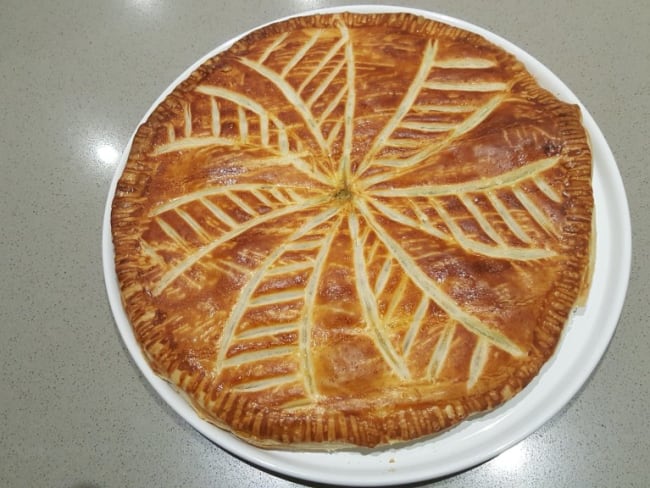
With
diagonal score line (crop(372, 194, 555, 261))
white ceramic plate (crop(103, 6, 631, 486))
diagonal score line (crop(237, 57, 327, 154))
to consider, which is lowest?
white ceramic plate (crop(103, 6, 631, 486))

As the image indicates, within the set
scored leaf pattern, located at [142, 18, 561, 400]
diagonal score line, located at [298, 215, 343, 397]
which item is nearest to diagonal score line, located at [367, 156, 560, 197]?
scored leaf pattern, located at [142, 18, 561, 400]

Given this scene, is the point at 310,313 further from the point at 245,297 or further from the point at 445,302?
the point at 445,302

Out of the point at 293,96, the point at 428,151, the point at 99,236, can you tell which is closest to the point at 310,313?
the point at 428,151

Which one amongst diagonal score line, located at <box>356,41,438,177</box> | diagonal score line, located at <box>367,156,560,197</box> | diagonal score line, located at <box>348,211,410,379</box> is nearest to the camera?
diagonal score line, located at <box>348,211,410,379</box>

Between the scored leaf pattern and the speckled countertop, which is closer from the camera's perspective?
the scored leaf pattern

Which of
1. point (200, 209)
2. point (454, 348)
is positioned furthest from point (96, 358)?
point (454, 348)

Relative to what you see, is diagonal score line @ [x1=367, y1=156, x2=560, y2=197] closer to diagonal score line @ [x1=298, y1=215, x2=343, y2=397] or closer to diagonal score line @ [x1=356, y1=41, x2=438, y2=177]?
diagonal score line @ [x1=356, y1=41, x2=438, y2=177]

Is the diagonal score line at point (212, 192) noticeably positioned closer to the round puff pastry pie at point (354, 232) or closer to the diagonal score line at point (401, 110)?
the round puff pastry pie at point (354, 232)
